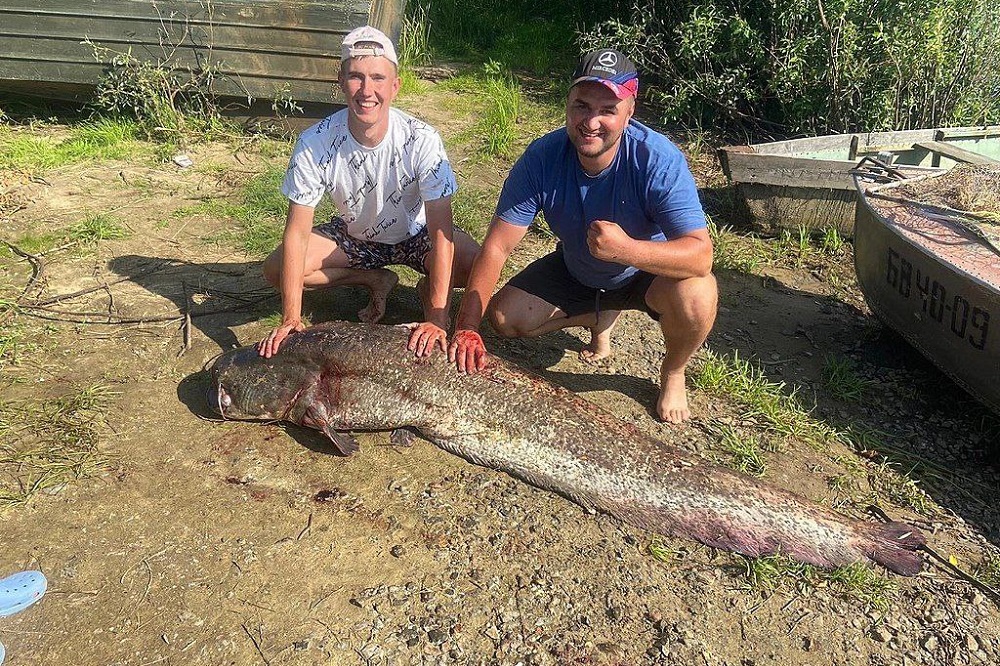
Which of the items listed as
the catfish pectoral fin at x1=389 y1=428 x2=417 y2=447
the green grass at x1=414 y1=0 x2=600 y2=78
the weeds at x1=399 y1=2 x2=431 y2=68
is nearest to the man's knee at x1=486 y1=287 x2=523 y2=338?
the catfish pectoral fin at x1=389 y1=428 x2=417 y2=447

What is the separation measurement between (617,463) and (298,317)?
1728 mm

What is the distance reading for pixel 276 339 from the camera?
141 inches

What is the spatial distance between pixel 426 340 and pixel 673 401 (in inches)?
51.1

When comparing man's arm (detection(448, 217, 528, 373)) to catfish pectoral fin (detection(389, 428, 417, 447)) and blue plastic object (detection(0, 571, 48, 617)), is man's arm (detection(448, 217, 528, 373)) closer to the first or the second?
catfish pectoral fin (detection(389, 428, 417, 447))

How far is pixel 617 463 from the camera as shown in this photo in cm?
312

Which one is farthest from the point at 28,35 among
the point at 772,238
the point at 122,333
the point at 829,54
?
the point at 829,54

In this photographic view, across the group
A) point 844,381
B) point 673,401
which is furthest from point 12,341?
point 844,381

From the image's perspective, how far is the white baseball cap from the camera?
338cm

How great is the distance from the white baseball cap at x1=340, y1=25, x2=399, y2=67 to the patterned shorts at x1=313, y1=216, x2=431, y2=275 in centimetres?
101

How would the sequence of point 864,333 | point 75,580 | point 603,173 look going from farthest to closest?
1. point 864,333
2. point 603,173
3. point 75,580

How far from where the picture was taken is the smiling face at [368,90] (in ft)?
11.1

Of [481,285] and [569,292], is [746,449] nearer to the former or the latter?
[569,292]

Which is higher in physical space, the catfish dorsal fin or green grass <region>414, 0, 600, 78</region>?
green grass <region>414, 0, 600, 78</region>

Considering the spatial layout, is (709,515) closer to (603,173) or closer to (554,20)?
(603,173)
